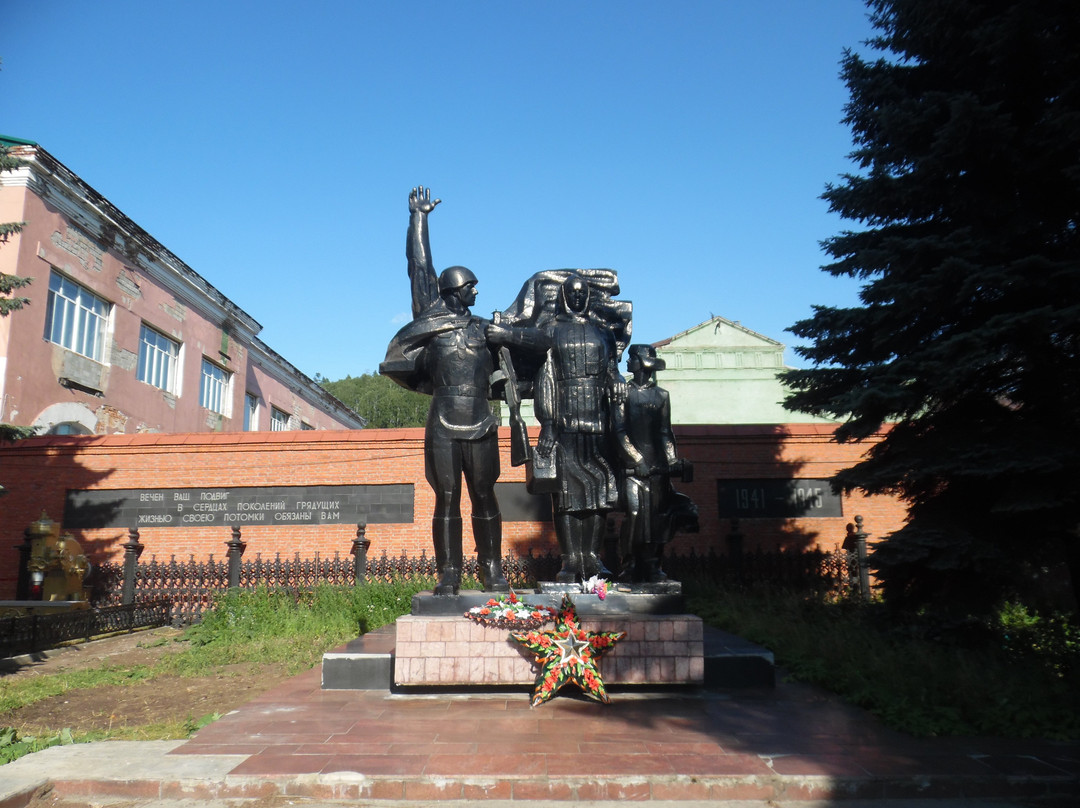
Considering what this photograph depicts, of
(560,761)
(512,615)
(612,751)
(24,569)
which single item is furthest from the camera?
(24,569)

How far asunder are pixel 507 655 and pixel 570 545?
0.99 metres

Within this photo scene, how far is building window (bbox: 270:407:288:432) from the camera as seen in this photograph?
26.8m

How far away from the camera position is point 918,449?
8.47 m

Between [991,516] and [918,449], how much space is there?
969mm

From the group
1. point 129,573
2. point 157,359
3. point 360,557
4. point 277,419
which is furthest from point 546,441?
point 277,419

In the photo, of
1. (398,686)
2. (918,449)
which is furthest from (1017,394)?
(398,686)

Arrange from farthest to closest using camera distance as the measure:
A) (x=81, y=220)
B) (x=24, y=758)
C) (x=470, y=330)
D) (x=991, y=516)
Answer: (x=81, y=220) < (x=991, y=516) < (x=470, y=330) < (x=24, y=758)

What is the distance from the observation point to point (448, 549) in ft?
19.2

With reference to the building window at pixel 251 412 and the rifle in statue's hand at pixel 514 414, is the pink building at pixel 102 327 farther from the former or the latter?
the rifle in statue's hand at pixel 514 414

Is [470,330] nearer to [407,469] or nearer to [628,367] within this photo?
[628,367]

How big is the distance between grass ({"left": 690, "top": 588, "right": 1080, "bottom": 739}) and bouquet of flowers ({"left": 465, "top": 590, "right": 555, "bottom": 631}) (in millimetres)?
2105

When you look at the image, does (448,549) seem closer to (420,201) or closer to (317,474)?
(420,201)

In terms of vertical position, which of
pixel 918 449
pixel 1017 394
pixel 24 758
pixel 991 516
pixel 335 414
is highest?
pixel 335 414

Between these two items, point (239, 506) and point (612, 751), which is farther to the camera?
point (239, 506)
